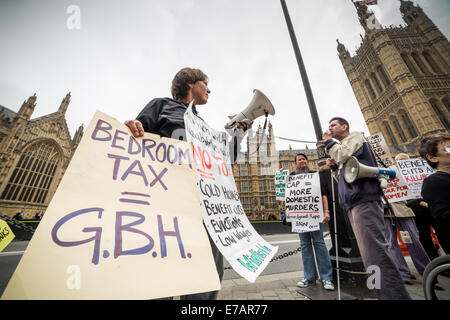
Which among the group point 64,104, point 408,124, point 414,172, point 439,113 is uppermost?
point 64,104

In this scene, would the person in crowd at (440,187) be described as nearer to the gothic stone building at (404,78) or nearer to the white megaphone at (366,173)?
the white megaphone at (366,173)

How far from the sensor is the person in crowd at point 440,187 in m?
1.50

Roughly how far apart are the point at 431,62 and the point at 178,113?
4167 cm

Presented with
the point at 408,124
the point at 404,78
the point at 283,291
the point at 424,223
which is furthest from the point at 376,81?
the point at 283,291

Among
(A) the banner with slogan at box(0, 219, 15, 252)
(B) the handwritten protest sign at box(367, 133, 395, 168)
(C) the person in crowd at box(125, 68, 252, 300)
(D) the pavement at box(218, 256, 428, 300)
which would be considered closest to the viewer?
(C) the person in crowd at box(125, 68, 252, 300)

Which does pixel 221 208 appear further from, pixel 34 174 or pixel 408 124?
pixel 408 124

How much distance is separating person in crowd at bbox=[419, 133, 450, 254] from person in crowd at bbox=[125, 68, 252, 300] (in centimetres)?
176

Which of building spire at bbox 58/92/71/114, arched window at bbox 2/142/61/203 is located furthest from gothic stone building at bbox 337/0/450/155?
arched window at bbox 2/142/61/203

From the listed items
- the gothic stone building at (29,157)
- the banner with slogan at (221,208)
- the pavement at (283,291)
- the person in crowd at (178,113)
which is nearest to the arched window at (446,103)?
the pavement at (283,291)

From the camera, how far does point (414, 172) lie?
3.76 m

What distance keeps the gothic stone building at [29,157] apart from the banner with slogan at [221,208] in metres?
31.1

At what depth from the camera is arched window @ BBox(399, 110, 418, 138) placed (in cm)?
2388

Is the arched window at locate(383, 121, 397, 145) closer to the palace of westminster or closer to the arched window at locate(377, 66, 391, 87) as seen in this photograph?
the palace of westminster
